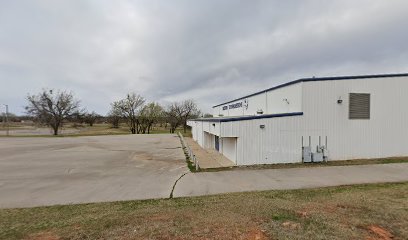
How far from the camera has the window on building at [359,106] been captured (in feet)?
53.1

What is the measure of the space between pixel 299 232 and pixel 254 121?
983 cm

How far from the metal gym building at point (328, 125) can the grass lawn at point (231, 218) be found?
6.45 m

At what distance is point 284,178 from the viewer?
11.3 metres

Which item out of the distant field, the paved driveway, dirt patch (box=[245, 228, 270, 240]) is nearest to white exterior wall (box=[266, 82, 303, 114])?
the paved driveway

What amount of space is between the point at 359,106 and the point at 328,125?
2480 millimetres

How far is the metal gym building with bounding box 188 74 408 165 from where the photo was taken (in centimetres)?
1498

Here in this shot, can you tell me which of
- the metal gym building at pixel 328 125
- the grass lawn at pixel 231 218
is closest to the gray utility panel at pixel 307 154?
the metal gym building at pixel 328 125

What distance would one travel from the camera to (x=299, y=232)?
5.45m

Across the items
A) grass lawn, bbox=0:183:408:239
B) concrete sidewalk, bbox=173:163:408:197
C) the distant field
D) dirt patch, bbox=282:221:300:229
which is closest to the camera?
grass lawn, bbox=0:183:408:239

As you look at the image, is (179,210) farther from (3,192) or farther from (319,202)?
(3,192)

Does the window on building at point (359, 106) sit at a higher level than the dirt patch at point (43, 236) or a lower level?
higher

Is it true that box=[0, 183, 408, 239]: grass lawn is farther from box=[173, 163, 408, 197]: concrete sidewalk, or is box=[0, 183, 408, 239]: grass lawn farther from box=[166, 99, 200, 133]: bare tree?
box=[166, 99, 200, 133]: bare tree

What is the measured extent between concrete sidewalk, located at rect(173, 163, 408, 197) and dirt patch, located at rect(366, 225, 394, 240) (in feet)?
13.4

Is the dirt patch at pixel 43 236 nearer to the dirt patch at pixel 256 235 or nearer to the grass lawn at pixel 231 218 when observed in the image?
the grass lawn at pixel 231 218
